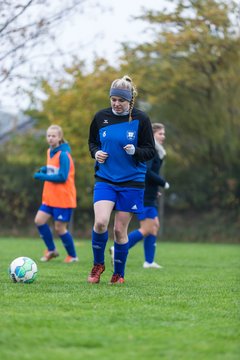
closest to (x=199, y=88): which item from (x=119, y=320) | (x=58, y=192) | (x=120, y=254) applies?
(x=58, y=192)

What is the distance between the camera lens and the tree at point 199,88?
1023 inches

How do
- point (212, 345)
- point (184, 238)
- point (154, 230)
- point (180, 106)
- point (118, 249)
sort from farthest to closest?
point (180, 106)
point (184, 238)
point (154, 230)
point (118, 249)
point (212, 345)

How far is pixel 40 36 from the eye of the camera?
13.5 m

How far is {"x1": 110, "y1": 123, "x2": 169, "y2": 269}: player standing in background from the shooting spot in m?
10.7

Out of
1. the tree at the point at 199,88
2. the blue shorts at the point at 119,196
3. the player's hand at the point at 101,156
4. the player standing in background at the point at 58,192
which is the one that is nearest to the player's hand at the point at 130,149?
the player's hand at the point at 101,156

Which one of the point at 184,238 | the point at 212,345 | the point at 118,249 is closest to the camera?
the point at 212,345

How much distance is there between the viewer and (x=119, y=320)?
206 inches

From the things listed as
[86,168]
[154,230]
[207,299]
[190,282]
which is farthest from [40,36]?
[86,168]

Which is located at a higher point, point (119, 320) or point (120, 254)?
point (120, 254)

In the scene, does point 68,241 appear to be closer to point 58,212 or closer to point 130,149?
point 58,212

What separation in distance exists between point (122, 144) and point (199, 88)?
19.9 meters

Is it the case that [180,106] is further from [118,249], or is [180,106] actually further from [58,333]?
[58,333]

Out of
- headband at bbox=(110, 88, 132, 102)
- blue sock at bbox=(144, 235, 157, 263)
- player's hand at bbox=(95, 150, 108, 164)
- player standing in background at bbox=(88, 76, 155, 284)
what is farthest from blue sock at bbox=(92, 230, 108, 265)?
blue sock at bbox=(144, 235, 157, 263)

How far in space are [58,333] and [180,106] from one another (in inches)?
912
